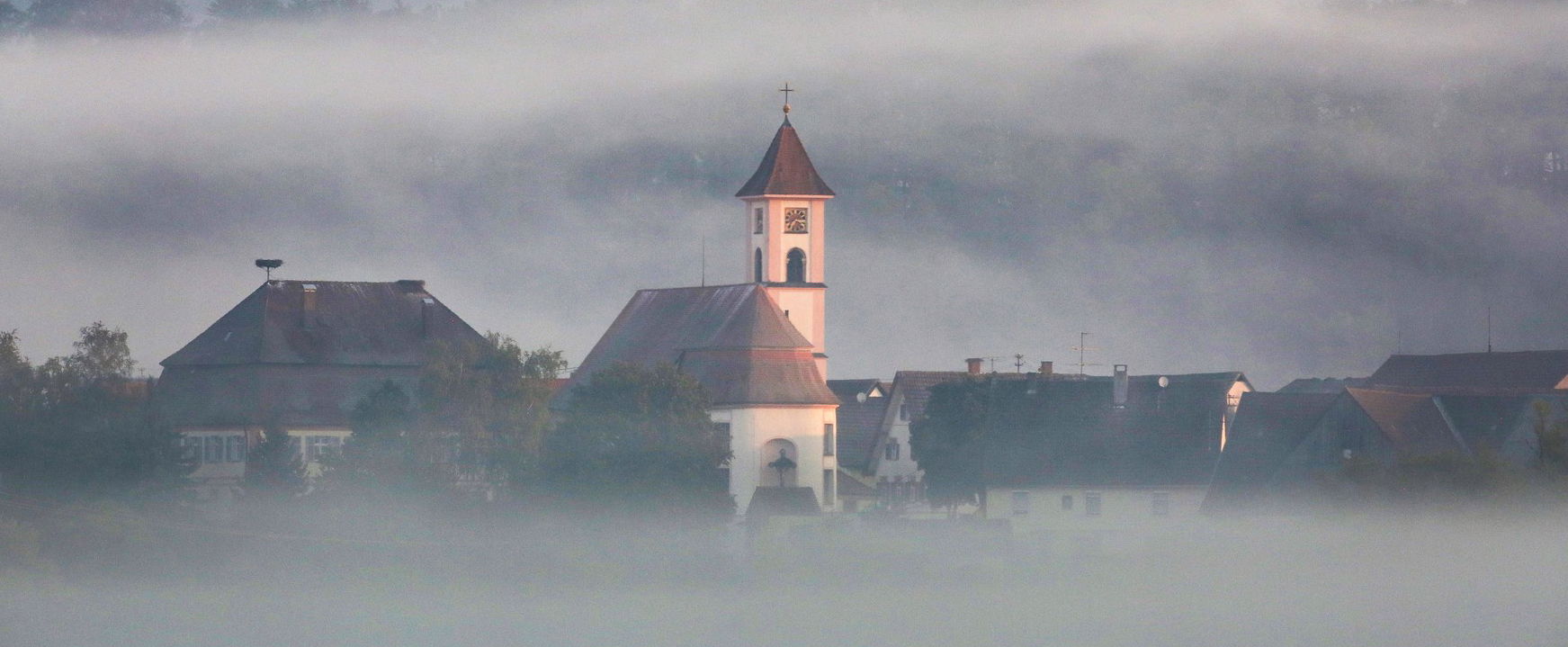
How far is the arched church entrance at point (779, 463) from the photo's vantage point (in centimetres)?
15388

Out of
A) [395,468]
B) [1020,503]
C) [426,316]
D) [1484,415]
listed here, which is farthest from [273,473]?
[1484,415]

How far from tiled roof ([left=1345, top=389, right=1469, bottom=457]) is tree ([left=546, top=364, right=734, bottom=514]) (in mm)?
25400

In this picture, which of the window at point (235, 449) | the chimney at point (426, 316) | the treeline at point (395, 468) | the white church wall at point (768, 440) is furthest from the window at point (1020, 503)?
the window at point (235, 449)

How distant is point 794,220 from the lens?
177m

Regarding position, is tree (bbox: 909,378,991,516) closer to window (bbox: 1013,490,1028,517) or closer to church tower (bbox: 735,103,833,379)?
window (bbox: 1013,490,1028,517)

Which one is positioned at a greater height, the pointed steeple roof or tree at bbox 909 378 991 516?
the pointed steeple roof

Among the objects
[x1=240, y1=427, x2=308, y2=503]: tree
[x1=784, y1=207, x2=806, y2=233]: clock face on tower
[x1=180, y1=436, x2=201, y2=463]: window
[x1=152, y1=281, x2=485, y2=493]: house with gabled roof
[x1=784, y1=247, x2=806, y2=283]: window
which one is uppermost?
[x1=784, y1=207, x2=806, y2=233]: clock face on tower

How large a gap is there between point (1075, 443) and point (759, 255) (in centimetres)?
2989

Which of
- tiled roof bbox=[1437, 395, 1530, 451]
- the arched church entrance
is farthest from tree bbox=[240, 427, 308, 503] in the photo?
tiled roof bbox=[1437, 395, 1530, 451]

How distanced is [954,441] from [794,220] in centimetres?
2151

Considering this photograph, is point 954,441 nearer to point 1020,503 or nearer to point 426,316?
point 1020,503

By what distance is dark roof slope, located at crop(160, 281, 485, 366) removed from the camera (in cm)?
16375

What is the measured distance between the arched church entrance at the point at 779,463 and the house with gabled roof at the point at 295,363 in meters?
14.3

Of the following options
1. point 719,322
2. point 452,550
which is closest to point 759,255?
point 719,322
